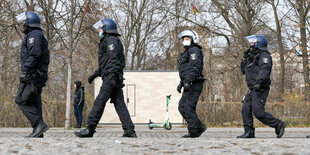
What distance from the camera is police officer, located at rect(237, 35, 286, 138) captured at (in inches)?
341

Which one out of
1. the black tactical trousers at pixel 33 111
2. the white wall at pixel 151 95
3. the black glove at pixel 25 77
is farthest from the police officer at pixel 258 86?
the white wall at pixel 151 95

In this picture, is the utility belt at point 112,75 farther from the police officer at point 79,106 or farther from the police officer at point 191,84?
the police officer at point 79,106

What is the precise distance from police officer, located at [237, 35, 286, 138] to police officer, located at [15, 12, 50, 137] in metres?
3.66

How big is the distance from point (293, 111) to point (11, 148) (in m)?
15.4

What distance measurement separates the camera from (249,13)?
27.1m

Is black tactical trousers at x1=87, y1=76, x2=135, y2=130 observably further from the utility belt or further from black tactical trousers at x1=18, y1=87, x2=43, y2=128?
black tactical trousers at x1=18, y1=87, x2=43, y2=128

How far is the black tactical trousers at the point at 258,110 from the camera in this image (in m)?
8.65

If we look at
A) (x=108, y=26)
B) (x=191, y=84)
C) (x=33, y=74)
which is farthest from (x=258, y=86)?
(x=33, y=74)

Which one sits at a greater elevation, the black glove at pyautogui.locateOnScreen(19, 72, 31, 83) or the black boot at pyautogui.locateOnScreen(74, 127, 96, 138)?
the black glove at pyautogui.locateOnScreen(19, 72, 31, 83)

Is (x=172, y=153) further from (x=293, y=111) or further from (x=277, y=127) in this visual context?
(x=293, y=111)

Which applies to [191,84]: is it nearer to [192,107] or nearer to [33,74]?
[192,107]

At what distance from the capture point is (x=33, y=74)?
764 cm

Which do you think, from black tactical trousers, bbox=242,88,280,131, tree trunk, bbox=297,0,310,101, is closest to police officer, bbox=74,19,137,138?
black tactical trousers, bbox=242,88,280,131

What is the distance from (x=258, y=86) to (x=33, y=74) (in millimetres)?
3886
